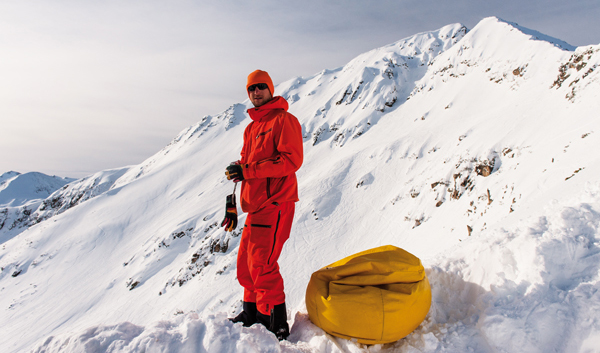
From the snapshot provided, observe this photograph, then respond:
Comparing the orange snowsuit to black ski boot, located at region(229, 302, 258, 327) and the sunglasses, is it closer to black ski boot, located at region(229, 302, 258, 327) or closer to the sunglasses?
black ski boot, located at region(229, 302, 258, 327)

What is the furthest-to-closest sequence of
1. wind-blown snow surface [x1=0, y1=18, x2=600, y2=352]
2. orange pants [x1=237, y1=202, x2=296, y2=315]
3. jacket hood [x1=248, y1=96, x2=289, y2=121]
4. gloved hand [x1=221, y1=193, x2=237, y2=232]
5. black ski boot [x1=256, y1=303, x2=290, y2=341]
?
gloved hand [x1=221, y1=193, x2=237, y2=232] → jacket hood [x1=248, y1=96, x2=289, y2=121] → orange pants [x1=237, y1=202, x2=296, y2=315] → black ski boot [x1=256, y1=303, x2=290, y2=341] → wind-blown snow surface [x1=0, y1=18, x2=600, y2=352]

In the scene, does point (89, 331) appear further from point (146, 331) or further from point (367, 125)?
point (367, 125)

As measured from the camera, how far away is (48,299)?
118ft

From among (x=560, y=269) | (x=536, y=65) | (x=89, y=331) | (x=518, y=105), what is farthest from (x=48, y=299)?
(x=536, y=65)

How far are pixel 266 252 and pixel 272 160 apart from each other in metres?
0.96

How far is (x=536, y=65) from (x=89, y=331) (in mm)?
33131

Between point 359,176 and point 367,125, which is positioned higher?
point 367,125

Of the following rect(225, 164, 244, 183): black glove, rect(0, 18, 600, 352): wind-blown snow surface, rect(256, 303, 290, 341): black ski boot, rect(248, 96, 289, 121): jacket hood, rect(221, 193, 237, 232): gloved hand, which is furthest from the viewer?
rect(221, 193, 237, 232): gloved hand

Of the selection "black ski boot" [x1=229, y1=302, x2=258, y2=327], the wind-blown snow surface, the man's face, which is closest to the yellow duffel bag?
the wind-blown snow surface

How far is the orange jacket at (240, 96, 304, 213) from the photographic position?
2.95m

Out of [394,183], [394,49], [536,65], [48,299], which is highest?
[394,49]

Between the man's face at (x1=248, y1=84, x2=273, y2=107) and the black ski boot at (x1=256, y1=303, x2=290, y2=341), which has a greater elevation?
the man's face at (x1=248, y1=84, x2=273, y2=107)

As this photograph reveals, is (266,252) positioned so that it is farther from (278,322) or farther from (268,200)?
(278,322)

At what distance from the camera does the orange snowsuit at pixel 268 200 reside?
115 inches
